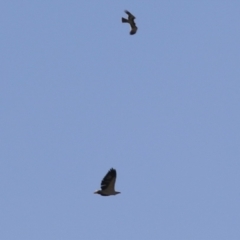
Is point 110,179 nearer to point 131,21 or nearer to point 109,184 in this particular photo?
point 109,184

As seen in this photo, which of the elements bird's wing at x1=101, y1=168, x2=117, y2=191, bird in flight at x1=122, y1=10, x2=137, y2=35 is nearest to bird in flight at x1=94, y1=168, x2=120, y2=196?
bird's wing at x1=101, y1=168, x2=117, y2=191

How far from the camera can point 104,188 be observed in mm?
159125

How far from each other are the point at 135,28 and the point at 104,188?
14.5 metres

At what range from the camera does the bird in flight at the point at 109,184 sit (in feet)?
521

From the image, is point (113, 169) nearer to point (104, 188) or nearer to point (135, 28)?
point (104, 188)

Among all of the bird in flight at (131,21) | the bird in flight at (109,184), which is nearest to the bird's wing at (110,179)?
the bird in flight at (109,184)

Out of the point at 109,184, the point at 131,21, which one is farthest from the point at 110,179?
the point at 131,21

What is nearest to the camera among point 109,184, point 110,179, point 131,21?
point 110,179

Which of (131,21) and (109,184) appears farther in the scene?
(131,21)

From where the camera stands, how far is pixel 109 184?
159 metres

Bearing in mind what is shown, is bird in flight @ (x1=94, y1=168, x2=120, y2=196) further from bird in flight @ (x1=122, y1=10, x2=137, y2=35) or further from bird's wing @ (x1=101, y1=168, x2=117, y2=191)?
bird in flight @ (x1=122, y1=10, x2=137, y2=35)

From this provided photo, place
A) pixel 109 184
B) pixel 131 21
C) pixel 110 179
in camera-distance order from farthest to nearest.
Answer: pixel 131 21
pixel 109 184
pixel 110 179

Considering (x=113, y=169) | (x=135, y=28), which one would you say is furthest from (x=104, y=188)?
(x=135, y=28)

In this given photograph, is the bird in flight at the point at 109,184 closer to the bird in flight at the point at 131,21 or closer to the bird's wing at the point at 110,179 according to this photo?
the bird's wing at the point at 110,179
